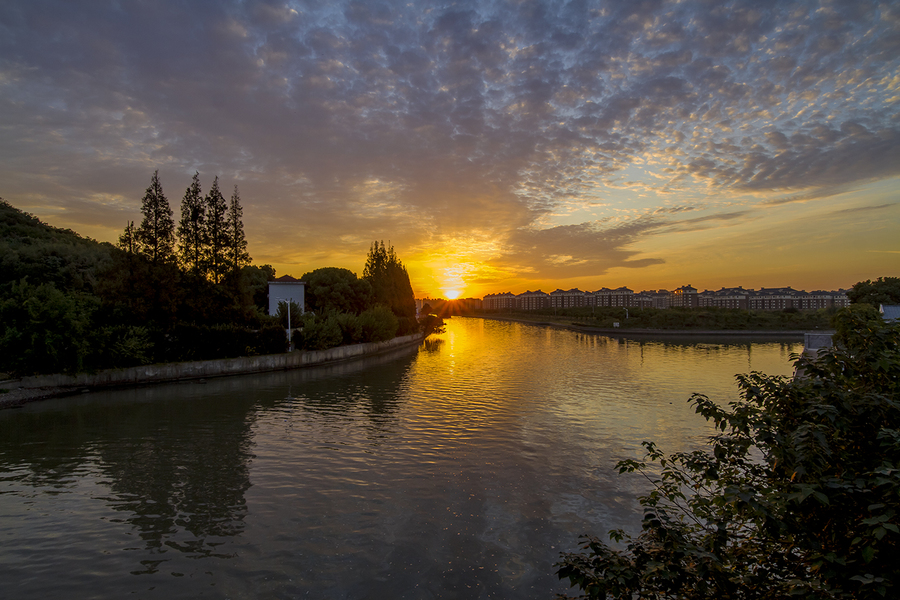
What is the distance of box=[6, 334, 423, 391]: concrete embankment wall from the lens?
759 inches

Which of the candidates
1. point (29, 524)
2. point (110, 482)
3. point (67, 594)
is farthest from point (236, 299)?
point (67, 594)

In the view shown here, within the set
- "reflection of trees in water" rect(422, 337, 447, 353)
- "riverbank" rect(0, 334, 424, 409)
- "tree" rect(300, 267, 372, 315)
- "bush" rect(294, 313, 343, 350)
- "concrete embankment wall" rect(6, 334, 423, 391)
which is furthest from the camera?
"tree" rect(300, 267, 372, 315)

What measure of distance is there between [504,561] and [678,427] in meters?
10.6

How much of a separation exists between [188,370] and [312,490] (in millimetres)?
18263

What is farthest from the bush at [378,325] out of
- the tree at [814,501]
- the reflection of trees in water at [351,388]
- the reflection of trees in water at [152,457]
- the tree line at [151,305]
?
the tree at [814,501]

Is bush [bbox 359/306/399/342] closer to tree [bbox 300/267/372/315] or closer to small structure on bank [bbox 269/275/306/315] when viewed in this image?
tree [bbox 300/267/372/315]

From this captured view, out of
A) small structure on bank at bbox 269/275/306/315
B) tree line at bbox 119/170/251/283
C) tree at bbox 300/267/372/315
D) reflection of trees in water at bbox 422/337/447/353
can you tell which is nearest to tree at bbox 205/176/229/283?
tree line at bbox 119/170/251/283

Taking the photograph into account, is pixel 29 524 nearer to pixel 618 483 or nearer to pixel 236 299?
pixel 618 483

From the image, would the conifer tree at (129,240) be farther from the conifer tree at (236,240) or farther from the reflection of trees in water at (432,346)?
the reflection of trees in water at (432,346)

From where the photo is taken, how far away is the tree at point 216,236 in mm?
30344

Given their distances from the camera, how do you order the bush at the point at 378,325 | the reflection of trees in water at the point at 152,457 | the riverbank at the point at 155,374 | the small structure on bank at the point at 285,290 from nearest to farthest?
the reflection of trees in water at the point at 152,457 < the riverbank at the point at 155,374 < the bush at the point at 378,325 < the small structure on bank at the point at 285,290

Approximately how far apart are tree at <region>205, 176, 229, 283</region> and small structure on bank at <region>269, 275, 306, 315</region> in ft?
29.5

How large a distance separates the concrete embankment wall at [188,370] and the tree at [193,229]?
289 inches

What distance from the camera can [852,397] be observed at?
320cm
